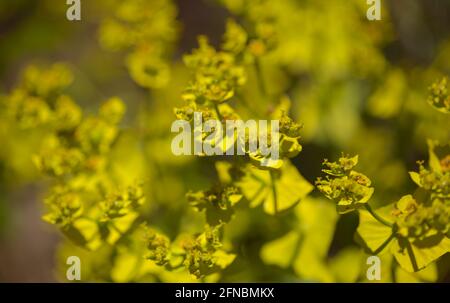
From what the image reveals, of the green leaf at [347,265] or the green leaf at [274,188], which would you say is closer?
the green leaf at [274,188]

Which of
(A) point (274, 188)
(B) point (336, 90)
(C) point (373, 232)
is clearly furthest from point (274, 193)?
(B) point (336, 90)

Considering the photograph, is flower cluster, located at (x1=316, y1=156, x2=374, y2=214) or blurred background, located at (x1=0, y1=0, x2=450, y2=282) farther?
blurred background, located at (x1=0, y1=0, x2=450, y2=282)

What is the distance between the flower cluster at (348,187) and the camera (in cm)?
116

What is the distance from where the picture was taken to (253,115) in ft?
4.92

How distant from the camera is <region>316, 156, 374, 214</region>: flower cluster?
1.16 metres

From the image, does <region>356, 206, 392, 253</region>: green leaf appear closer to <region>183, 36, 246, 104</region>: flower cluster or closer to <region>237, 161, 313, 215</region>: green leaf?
<region>237, 161, 313, 215</region>: green leaf

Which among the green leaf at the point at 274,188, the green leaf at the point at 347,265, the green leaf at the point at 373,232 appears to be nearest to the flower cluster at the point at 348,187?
the green leaf at the point at 373,232

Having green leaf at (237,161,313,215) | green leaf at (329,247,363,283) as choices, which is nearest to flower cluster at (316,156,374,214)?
green leaf at (237,161,313,215)

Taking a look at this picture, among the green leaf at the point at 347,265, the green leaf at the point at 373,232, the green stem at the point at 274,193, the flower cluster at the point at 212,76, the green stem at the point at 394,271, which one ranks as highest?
the flower cluster at the point at 212,76

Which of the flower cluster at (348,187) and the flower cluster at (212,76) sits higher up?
the flower cluster at (212,76)

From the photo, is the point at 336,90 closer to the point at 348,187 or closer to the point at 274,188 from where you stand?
the point at 274,188

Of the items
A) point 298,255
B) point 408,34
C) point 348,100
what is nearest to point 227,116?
point 298,255

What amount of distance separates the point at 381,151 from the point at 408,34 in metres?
0.50

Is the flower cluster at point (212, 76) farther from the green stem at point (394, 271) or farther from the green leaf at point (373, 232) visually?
the green stem at point (394, 271)
